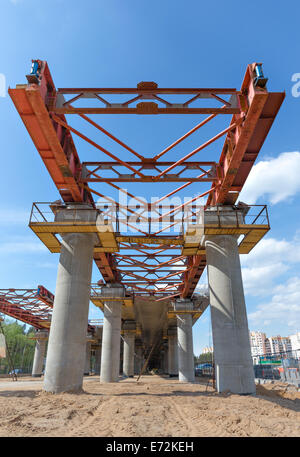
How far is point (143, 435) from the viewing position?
616 cm

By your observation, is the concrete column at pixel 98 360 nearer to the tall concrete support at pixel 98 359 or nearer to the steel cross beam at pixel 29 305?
the tall concrete support at pixel 98 359

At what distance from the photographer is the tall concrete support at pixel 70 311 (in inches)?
495

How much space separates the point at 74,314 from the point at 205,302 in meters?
20.5

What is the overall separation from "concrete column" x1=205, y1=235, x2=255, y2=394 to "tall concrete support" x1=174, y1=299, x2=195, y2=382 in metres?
16.0

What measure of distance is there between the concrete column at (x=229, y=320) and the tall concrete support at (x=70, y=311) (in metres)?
6.18

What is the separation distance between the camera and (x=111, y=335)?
25250 millimetres

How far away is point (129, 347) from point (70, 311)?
28.7 meters

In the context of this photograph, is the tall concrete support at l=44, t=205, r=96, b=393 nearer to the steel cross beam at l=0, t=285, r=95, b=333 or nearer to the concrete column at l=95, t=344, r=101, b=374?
the steel cross beam at l=0, t=285, r=95, b=333

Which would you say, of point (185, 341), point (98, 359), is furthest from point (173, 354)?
point (98, 359)

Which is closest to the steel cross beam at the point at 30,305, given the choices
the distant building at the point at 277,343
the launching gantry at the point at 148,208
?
the launching gantry at the point at 148,208

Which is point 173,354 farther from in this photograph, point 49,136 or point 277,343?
point 277,343

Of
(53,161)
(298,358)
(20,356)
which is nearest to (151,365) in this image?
(20,356)

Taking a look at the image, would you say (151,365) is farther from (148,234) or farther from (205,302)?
(148,234)

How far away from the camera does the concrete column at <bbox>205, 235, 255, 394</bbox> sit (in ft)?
41.2
